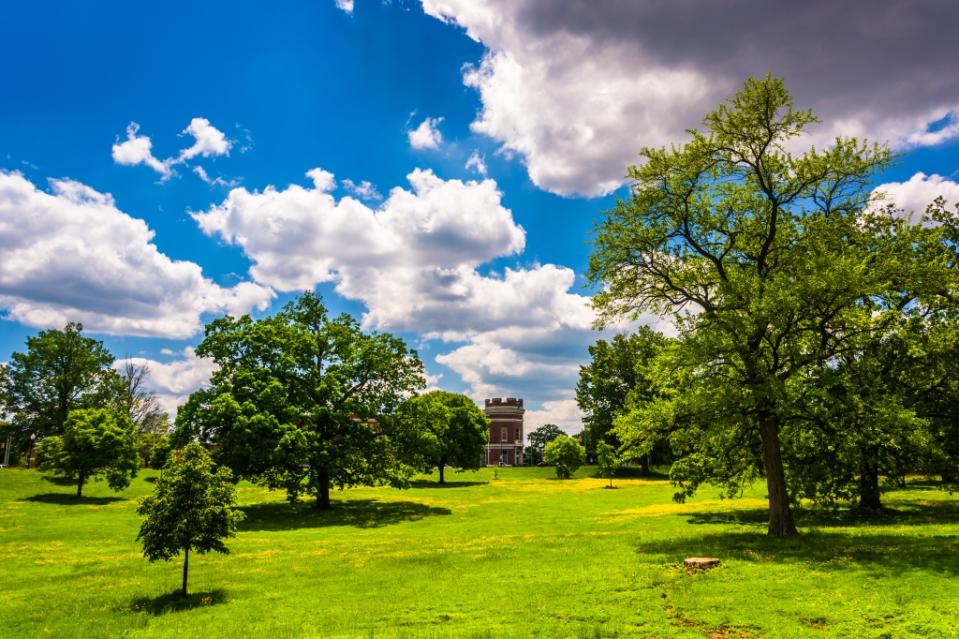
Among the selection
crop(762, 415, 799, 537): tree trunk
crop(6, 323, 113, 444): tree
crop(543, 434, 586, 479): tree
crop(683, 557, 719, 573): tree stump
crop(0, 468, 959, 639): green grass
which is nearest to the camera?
crop(0, 468, 959, 639): green grass

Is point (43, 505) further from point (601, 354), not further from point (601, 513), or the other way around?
point (601, 354)

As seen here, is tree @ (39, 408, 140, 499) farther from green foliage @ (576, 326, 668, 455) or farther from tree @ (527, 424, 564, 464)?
tree @ (527, 424, 564, 464)

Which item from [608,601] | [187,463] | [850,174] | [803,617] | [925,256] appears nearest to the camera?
[803,617]

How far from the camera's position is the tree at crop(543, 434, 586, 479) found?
85.1 metres

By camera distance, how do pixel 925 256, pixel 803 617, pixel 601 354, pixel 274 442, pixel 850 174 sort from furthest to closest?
pixel 601 354, pixel 274 442, pixel 925 256, pixel 850 174, pixel 803 617

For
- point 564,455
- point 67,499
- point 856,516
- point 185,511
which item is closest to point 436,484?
point 564,455

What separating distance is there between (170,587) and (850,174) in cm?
3041

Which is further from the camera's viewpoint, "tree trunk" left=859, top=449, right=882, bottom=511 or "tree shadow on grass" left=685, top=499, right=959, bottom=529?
"tree trunk" left=859, top=449, right=882, bottom=511

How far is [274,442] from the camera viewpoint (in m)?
38.2

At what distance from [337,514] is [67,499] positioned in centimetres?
2493

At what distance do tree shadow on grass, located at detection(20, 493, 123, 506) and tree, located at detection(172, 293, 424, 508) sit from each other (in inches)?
589

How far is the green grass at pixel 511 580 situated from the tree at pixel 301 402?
5.10 m

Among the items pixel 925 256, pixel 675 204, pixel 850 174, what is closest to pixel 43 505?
pixel 675 204

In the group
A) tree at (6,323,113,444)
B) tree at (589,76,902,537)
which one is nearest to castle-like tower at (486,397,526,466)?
tree at (6,323,113,444)
